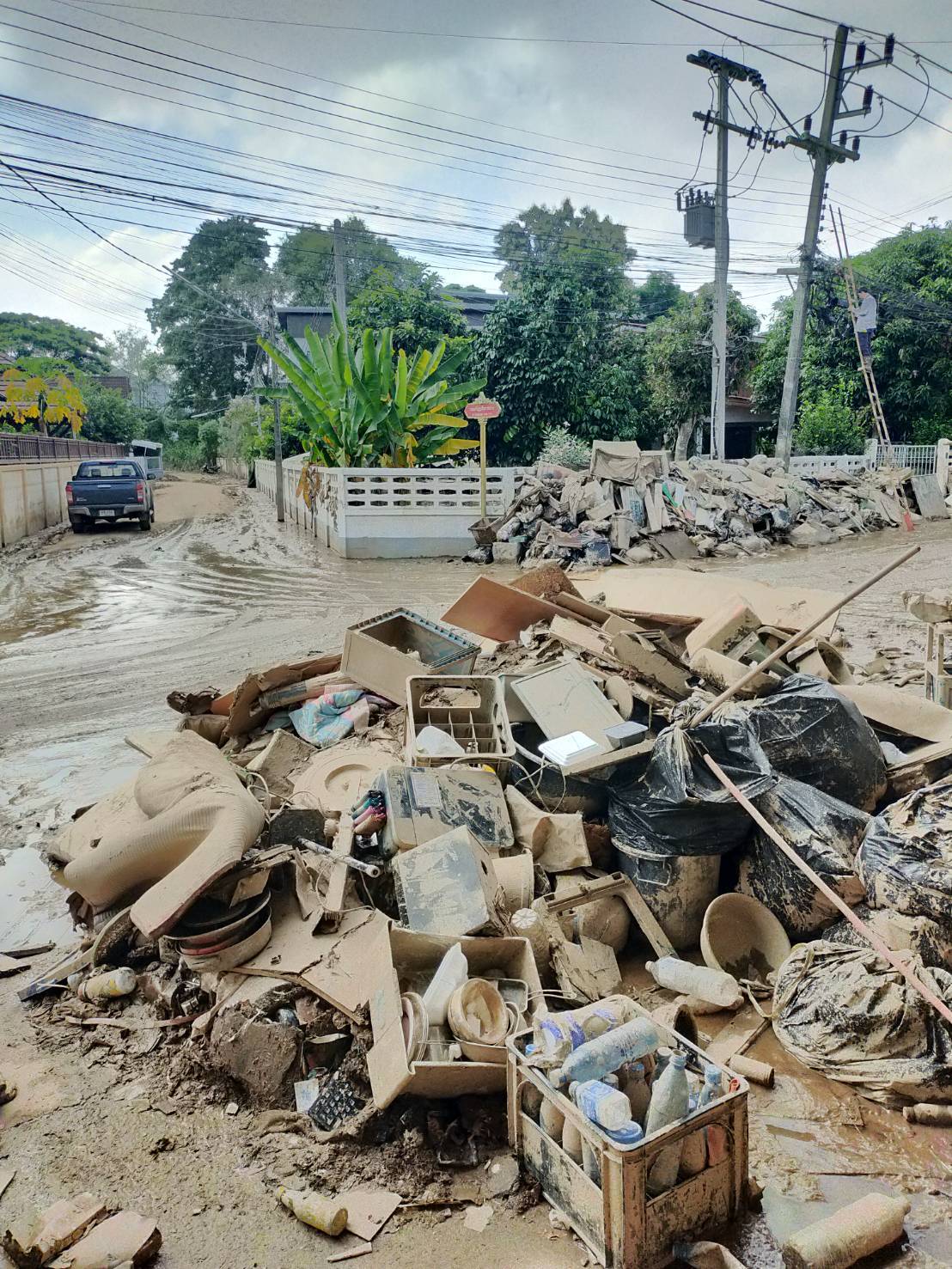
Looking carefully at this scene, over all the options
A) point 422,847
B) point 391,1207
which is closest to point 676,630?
point 422,847

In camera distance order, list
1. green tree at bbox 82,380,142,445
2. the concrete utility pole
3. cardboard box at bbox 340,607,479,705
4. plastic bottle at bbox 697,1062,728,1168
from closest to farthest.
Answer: plastic bottle at bbox 697,1062,728,1168 < cardboard box at bbox 340,607,479,705 < the concrete utility pole < green tree at bbox 82,380,142,445

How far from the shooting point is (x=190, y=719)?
5402 mm

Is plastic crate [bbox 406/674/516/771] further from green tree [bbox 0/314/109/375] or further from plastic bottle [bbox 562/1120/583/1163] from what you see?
green tree [bbox 0/314/109/375]

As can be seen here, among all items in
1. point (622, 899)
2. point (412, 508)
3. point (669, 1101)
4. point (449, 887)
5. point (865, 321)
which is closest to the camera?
point (669, 1101)

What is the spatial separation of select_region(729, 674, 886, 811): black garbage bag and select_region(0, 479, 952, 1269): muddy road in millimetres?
1242

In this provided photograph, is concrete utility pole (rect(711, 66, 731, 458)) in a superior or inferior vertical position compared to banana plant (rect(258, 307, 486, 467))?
superior

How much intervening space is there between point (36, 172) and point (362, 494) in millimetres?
6803

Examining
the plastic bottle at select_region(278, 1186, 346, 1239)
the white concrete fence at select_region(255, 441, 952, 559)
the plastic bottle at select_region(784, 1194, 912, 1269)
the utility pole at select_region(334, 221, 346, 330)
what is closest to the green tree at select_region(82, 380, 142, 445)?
the utility pole at select_region(334, 221, 346, 330)

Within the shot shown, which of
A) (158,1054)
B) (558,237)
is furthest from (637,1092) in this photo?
(558,237)

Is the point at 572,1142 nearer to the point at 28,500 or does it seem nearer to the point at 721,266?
the point at 28,500

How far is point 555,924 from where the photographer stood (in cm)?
344

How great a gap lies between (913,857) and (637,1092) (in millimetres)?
1529

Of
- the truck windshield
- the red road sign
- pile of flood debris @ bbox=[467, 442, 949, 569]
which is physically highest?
the red road sign

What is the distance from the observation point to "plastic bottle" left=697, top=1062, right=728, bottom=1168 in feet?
7.39
